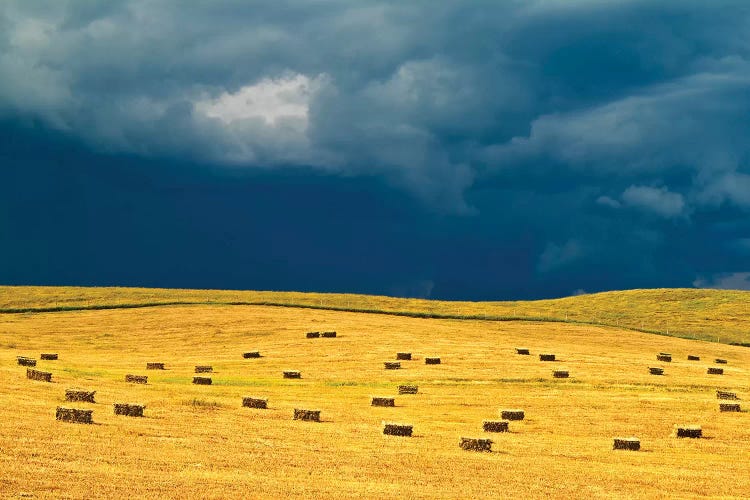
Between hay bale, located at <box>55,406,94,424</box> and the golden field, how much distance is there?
0.51m

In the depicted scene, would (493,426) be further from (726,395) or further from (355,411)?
(726,395)

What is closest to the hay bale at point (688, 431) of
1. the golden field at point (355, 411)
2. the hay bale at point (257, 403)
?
the golden field at point (355, 411)

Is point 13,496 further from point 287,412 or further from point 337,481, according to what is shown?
point 287,412

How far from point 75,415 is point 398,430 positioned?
450 inches

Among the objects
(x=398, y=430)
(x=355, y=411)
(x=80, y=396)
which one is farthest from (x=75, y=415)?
(x=355, y=411)

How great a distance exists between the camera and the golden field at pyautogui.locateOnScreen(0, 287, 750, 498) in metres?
25.5

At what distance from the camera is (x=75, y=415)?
31000mm

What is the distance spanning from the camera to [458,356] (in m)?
67.9

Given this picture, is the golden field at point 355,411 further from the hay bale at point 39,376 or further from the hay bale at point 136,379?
the hay bale at point 136,379

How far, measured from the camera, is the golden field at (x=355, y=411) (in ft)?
83.7

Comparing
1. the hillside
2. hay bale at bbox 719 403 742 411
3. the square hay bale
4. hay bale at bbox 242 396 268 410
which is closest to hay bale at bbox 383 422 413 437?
the square hay bale

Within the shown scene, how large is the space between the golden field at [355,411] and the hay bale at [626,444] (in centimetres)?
38

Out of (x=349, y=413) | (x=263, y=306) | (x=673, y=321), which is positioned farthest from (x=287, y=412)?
(x=673, y=321)

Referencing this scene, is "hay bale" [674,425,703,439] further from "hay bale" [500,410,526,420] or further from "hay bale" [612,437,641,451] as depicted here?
"hay bale" [500,410,526,420]
